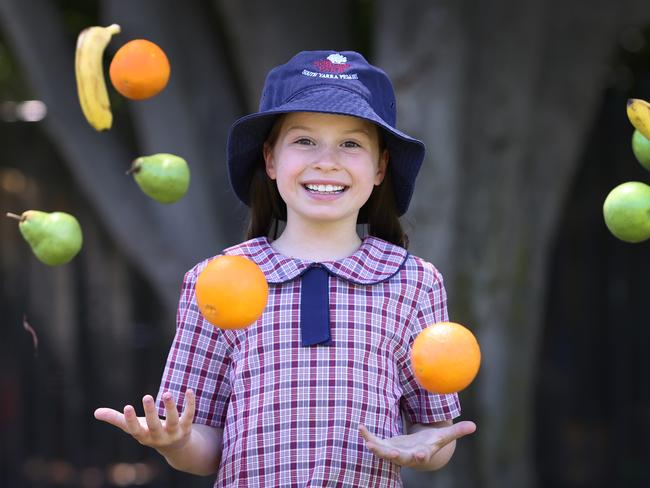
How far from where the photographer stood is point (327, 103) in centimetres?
246

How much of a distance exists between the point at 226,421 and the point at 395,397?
1.29 feet

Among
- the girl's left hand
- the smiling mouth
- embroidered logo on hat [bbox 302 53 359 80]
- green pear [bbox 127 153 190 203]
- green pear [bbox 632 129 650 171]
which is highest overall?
embroidered logo on hat [bbox 302 53 359 80]

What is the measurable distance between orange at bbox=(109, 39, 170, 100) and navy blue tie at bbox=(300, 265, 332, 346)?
2.17 feet

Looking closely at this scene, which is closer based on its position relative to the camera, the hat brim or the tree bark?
the hat brim

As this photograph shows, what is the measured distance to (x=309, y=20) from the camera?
4969 millimetres

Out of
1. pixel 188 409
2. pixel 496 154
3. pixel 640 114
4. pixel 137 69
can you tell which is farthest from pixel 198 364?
pixel 496 154

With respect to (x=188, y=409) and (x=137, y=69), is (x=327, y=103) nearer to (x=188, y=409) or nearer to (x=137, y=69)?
(x=137, y=69)

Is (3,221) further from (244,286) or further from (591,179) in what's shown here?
(244,286)

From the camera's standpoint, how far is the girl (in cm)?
243

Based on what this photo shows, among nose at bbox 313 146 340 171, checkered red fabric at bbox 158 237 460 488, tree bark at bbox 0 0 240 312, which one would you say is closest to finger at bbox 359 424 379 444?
checkered red fabric at bbox 158 237 460 488

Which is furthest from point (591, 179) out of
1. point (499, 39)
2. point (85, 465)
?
point (85, 465)

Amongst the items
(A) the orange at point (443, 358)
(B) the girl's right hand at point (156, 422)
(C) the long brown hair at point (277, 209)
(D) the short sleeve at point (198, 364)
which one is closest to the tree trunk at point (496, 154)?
(C) the long brown hair at point (277, 209)

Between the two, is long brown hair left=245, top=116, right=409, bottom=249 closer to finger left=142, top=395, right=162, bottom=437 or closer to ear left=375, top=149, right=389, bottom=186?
ear left=375, top=149, right=389, bottom=186

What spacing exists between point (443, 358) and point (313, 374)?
31 centimetres
